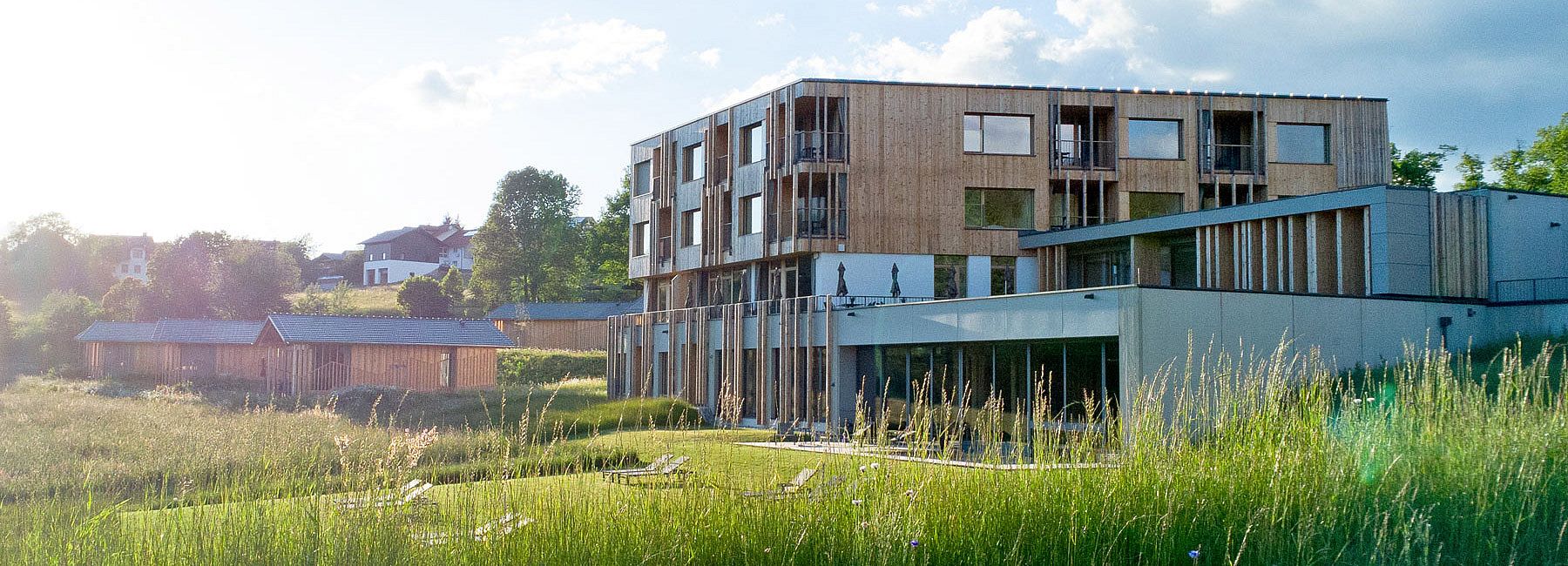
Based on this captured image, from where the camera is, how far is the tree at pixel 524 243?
72.4 m

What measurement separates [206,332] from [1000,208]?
31767 millimetres

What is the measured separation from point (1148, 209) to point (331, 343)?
25.5 m

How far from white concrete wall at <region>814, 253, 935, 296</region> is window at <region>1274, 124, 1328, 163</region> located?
368 inches

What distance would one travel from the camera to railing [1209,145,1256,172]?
30.0 meters

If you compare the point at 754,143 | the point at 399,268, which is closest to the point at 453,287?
the point at 399,268

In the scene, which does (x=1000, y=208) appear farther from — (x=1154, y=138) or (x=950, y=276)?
(x=1154, y=138)

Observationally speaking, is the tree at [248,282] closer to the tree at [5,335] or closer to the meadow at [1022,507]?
the tree at [5,335]

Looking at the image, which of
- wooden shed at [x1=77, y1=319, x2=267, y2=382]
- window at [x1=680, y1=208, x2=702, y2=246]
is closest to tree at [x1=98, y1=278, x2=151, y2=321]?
wooden shed at [x1=77, y1=319, x2=267, y2=382]

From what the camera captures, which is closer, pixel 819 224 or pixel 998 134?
pixel 819 224

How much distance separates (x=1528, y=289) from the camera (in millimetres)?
23297

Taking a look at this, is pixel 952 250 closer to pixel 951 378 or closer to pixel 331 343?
pixel 951 378

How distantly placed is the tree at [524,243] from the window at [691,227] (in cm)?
3861

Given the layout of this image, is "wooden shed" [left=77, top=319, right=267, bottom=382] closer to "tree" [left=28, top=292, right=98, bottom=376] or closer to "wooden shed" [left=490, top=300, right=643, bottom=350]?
"tree" [left=28, top=292, right=98, bottom=376]

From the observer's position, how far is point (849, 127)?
28.9 meters
